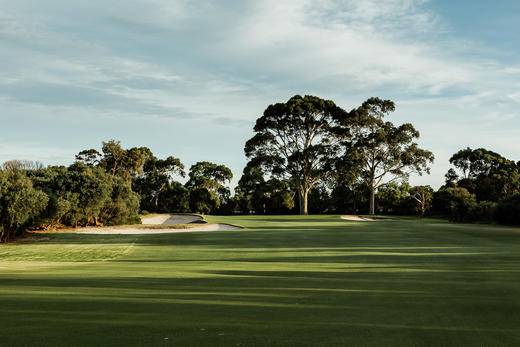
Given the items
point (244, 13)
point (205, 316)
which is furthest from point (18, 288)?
point (244, 13)

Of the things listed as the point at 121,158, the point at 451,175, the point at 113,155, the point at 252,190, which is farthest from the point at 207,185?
the point at 451,175

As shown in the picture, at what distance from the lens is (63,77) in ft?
114

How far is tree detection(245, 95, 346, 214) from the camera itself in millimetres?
52188

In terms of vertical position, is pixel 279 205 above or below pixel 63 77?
below

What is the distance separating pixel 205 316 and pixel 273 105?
49697 mm

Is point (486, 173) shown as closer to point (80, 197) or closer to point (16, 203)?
point (80, 197)

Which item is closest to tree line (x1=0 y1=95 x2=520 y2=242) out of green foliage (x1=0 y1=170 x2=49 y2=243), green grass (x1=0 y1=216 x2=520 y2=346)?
green foliage (x1=0 y1=170 x2=49 y2=243)

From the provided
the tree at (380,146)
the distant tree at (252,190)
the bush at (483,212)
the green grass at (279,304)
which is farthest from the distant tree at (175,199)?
the green grass at (279,304)

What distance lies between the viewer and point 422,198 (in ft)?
169

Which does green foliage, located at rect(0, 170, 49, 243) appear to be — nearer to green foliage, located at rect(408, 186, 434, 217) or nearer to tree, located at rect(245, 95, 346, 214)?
tree, located at rect(245, 95, 346, 214)

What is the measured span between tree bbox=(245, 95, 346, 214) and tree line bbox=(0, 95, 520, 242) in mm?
144

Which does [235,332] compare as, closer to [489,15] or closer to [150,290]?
[150,290]

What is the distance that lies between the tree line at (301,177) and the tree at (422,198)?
0.58ft

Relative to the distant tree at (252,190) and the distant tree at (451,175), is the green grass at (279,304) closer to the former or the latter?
the distant tree at (252,190)
